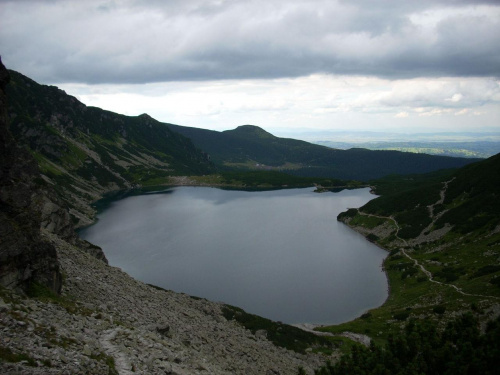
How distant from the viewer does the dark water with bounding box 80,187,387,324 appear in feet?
246

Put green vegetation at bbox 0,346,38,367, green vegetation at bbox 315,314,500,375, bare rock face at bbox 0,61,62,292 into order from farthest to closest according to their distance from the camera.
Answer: green vegetation at bbox 315,314,500,375, bare rock face at bbox 0,61,62,292, green vegetation at bbox 0,346,38,367

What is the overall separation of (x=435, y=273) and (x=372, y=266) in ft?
62.3

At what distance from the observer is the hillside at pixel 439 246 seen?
Result: 5934 centimetres

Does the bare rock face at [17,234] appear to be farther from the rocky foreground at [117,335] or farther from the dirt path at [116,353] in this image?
the dirt path at [116,353]

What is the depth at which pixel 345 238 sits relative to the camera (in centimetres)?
12738

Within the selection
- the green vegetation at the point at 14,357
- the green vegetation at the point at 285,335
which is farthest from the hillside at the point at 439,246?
the green vegetation at the point at 14,357

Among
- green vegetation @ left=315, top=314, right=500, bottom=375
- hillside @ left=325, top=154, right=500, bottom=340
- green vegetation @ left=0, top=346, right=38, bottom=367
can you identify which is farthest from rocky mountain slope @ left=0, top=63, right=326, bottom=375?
hillside @ left=325, top=154, right=500, bottom=340

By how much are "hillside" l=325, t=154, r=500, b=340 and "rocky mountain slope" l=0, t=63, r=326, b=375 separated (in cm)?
2335

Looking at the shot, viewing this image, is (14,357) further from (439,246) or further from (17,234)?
(439,246)

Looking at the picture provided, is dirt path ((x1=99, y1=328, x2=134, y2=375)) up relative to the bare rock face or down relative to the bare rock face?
down

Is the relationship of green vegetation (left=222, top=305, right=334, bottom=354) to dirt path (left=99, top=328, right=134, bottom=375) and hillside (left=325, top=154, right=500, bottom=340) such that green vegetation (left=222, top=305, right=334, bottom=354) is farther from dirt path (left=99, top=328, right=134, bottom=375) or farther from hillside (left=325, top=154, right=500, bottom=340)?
dirt path (left=99, top=328, right=134, bottom=375)

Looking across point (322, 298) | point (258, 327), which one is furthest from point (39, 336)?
point (322, 298)

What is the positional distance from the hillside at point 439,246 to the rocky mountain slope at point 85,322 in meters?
23.3

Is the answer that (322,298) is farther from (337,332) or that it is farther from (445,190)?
(445,190)
